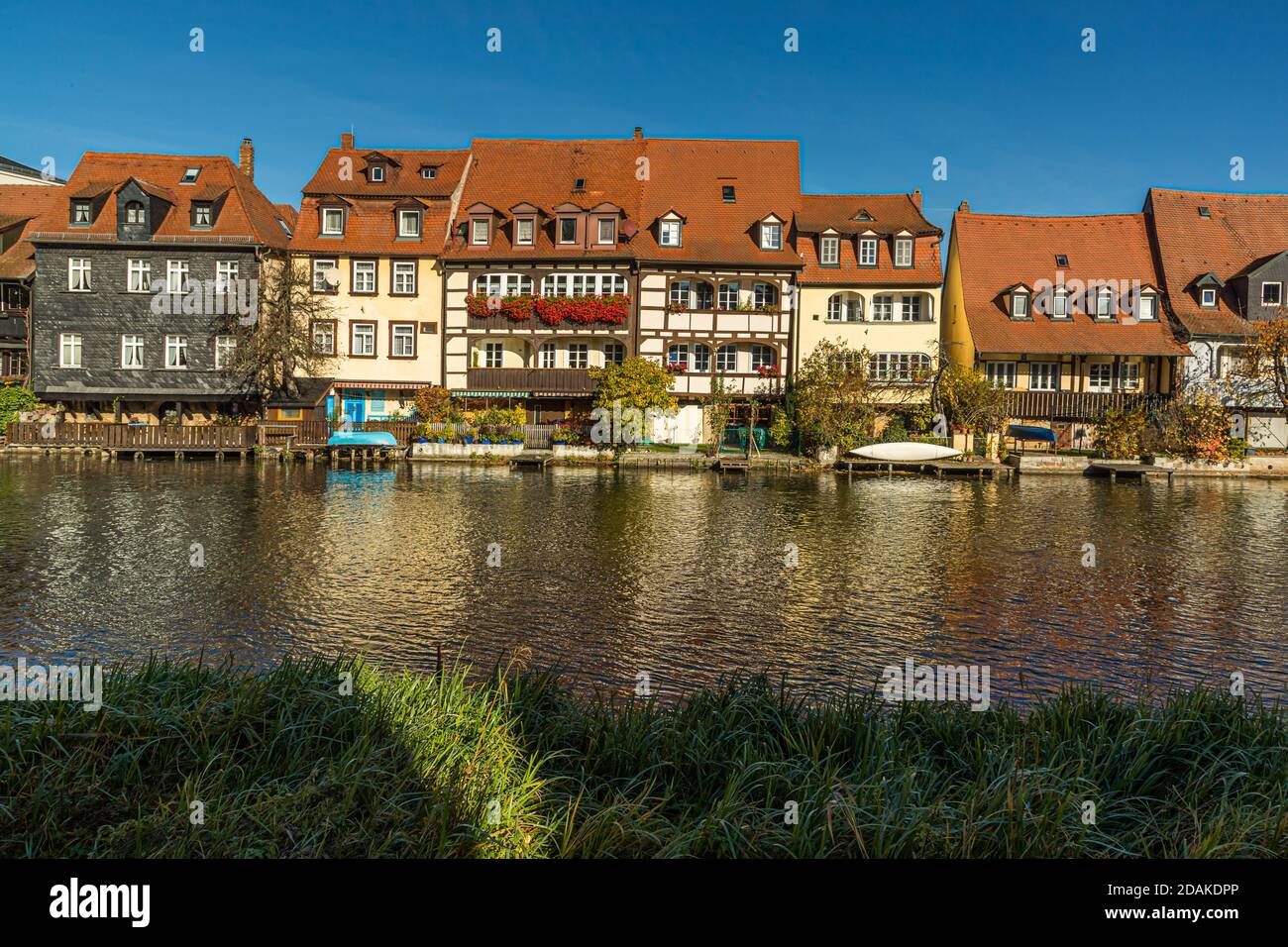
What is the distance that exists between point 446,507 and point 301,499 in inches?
195

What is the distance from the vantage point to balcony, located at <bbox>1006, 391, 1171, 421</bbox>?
5003cm

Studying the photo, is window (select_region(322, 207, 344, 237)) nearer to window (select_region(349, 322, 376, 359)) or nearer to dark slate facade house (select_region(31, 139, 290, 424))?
dark slate facade house (select_region(31, 139, 290, 424))

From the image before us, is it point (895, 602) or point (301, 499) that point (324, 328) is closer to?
point (301, 499)

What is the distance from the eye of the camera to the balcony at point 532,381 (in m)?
49.1

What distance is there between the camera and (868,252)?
51.7 meters

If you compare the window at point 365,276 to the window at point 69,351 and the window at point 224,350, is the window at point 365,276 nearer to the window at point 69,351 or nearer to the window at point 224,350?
the window at point 224,350

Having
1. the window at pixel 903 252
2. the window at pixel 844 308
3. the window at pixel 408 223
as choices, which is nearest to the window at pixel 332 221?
the window at pixel 408 223

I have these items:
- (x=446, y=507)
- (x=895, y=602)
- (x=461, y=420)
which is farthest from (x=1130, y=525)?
(x=461, y=420)

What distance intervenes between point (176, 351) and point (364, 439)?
13.1 m

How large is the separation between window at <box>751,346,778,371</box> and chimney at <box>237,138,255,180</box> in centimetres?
3176

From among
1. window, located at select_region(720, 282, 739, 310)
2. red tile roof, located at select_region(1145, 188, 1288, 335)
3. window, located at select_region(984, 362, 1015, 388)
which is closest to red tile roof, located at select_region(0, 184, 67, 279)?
window, located at select_region(720, 282, 739, 310)

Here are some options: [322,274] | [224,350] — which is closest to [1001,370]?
[322,274]

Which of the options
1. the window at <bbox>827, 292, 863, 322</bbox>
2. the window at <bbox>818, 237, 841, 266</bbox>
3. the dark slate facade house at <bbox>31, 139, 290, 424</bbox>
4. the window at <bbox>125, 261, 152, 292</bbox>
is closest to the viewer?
the dark slate facade house at <bbox>31, 139, 290, 424</bbox>
